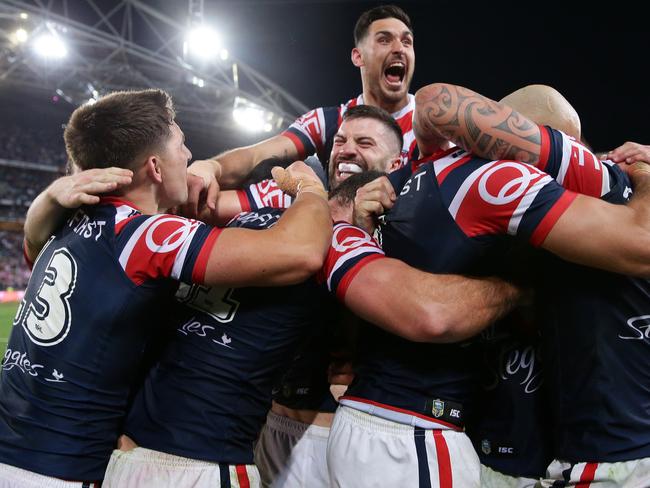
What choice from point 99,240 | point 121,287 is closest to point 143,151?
point 99,240

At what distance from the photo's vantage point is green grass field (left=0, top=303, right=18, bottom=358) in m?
10.1

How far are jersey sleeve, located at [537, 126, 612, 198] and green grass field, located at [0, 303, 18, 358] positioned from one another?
8.80 meters

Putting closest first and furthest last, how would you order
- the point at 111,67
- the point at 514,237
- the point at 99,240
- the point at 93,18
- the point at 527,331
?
the point at 514,237
the point at 99,240
the point at 527,331
the point at 93,18
the point at 111,67

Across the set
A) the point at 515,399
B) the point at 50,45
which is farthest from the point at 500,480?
the point at 50,45

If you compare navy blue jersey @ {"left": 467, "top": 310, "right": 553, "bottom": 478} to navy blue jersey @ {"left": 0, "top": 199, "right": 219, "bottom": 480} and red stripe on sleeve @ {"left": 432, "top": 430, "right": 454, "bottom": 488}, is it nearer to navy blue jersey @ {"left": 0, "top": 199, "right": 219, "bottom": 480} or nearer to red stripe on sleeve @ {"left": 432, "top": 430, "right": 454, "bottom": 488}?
red stripe on sleeve @ {"left": 432, "top": 430, "right": 454, "bottom": 488}

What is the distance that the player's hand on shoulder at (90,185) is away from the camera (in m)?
2.17

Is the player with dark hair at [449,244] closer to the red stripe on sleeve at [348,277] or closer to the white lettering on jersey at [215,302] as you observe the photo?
the red stripe on sleeve at [348,277]

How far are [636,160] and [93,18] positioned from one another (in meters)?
17.4

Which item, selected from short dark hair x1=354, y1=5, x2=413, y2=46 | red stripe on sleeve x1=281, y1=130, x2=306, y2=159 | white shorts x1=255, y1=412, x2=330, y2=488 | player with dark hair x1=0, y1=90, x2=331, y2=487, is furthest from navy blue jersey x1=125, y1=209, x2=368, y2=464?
short dark hair x1=354, y1=5, x2=413, y2=46

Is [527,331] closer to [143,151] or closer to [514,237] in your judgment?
[514,237]

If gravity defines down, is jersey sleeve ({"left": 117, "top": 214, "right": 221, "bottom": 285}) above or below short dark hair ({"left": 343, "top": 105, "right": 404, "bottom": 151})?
below

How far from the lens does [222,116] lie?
21875mm

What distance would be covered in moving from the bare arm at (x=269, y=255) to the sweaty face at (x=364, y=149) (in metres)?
1.55

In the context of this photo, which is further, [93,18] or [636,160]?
[93,18]
